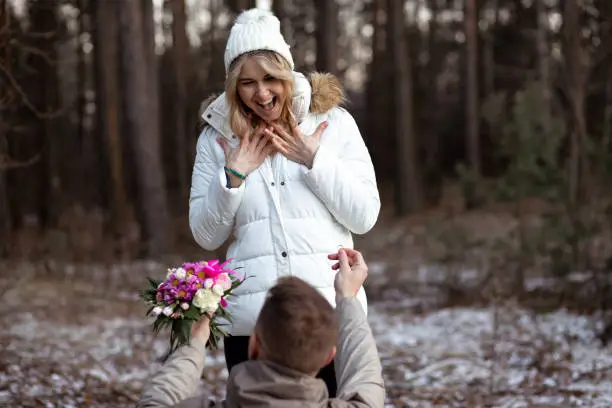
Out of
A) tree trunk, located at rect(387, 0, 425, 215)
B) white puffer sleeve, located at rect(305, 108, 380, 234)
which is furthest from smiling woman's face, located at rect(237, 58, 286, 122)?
tree trunk, located at rect(387, 0, 425, 215)

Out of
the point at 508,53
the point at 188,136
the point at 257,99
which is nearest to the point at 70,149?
the point at 188,136

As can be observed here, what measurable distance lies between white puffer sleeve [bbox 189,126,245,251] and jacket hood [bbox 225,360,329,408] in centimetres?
93

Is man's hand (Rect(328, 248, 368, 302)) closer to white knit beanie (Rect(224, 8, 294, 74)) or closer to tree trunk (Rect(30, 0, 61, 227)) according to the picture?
white knit beanie (Rect(224, 8, 294, 74))

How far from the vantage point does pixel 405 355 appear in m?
8.48

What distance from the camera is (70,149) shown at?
95.7 feet

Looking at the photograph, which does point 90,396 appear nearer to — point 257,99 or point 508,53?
point 257,99

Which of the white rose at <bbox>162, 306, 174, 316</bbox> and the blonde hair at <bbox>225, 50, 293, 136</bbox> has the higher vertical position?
the blonde hair at <bbox>225, 50, 293, 136</bbox>

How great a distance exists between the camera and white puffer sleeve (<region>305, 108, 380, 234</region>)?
333 cm

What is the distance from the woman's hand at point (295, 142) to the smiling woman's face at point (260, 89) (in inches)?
2.5

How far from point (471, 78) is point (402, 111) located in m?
3.24

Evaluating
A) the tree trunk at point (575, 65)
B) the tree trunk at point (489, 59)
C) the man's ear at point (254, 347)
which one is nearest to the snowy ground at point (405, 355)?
the tree trunk at point (575, 65)

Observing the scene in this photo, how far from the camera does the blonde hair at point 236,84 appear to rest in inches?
132

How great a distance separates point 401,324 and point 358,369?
7.40 m

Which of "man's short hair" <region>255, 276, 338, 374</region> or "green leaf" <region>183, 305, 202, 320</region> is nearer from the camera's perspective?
"man's short hair" <region>255, 276, 338, 374</region>
